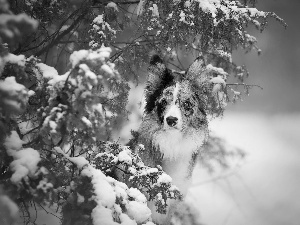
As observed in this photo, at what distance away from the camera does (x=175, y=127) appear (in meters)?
4.76

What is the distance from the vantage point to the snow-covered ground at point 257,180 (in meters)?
7.51

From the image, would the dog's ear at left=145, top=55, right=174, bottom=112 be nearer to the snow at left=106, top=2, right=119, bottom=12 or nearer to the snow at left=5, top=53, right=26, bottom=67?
the snow at left=106, top=2, right=119, bottom=12

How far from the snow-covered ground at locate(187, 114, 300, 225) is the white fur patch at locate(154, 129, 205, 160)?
174cm

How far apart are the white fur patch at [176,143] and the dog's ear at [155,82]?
0.53 metres

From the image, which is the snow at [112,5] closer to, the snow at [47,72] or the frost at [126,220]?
the snow at [47,72]

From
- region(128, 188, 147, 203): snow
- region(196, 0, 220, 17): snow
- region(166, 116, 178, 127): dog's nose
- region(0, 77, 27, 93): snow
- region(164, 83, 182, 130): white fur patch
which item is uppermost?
region(196, 0, 220, 17): snow

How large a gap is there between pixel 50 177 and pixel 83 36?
2.77m

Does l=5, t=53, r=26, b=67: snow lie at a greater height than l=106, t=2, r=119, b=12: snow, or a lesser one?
lesser

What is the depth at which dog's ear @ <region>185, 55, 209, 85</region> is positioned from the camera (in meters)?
5.04

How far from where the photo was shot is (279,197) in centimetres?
880

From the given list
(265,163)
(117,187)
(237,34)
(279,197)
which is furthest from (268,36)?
(117,187)

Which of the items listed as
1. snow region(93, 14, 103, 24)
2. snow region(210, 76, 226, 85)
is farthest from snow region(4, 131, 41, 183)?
snow region(210, 76, 226, 85)

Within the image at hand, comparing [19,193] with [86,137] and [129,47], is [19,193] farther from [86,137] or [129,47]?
[129,47]

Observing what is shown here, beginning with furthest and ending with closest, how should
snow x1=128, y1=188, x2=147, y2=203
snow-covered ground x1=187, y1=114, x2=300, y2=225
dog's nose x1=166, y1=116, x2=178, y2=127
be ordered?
snow-covered ground x1=187, y1=114, x2=300, y2=225 < dog's nose x1=166, y1=116, x2=178, y2=127 < snow x1=128, y1=188, x2=147, y2=203
